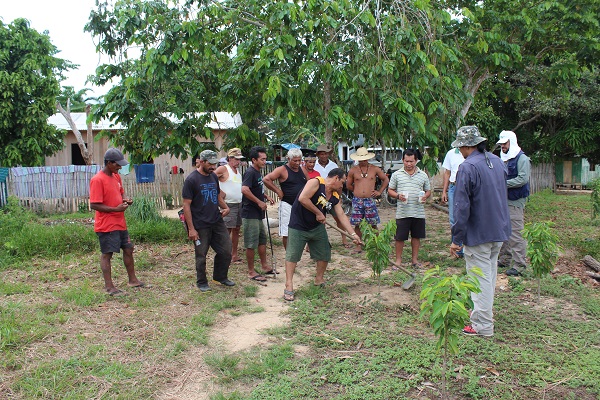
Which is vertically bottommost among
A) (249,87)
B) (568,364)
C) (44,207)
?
(568,364)

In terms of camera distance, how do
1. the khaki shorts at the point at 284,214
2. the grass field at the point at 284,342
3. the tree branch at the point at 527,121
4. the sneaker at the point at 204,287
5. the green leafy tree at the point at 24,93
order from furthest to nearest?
the tree branch at the point at 527,121 < the green leafy tree at the point at 24,93 < the khaki shorts at the point at 284,214 < the sneaker at the point at 204,287 < the grass field at the point at 284,342

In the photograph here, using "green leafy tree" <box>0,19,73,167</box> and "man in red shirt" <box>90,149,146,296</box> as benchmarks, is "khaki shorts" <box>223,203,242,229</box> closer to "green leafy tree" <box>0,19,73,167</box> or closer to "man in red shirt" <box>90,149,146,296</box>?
"man in red shirt" <box>90,149,146,296</box>

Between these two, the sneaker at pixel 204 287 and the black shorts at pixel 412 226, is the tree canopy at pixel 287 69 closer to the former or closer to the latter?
the black shorts at pixel 412 226

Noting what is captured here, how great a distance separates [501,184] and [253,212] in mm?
3235

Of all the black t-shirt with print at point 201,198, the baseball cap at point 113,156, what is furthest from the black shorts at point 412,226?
the baseball cap at point 113,156

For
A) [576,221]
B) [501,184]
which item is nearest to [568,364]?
[501,184]

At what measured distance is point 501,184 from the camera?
15.5 feet

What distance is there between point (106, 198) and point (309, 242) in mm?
2402

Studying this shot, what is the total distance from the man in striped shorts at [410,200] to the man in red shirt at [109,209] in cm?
361

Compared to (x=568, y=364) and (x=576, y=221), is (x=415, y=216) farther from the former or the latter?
(x=576, y=221)

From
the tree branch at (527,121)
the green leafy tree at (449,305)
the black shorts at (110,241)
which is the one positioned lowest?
the green leafy tree at (449,305)

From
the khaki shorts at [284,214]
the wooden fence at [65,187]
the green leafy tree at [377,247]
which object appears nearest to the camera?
the green leafy tree at [377,247]

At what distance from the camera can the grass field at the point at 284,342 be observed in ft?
12.2

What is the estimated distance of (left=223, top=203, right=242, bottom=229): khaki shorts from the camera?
7.25 m
